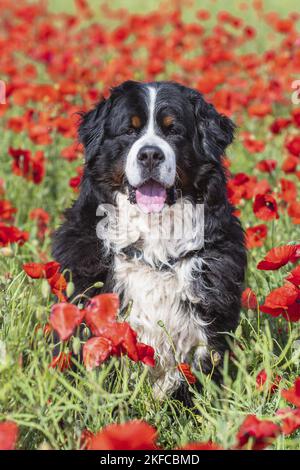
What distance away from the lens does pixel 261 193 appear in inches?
160

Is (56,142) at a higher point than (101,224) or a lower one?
higher

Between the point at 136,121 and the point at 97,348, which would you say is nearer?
the point at 97,348

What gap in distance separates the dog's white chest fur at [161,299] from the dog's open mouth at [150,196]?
0.18 ft

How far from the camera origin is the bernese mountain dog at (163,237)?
3699mm

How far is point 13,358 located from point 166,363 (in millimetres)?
1121

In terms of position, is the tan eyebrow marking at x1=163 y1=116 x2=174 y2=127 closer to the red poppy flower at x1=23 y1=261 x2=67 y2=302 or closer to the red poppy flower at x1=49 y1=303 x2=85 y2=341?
the red poppy flower at x1=23 y1=261 x2=67 y2=302

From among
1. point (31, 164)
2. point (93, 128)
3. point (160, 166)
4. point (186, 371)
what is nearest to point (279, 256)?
point (186, 371)

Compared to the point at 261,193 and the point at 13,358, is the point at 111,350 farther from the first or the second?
the point at 261,193

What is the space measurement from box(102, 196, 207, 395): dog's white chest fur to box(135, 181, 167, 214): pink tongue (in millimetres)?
57

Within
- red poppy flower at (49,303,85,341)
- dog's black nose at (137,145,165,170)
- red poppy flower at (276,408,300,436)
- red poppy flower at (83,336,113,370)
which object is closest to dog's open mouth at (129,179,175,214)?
dog's black nose at (137,145,165,170)

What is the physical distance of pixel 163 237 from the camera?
377cm

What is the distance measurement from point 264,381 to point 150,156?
1104mm

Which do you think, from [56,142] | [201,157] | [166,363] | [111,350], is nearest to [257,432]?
[111,350]

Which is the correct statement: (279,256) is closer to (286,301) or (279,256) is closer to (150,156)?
(286,301)
